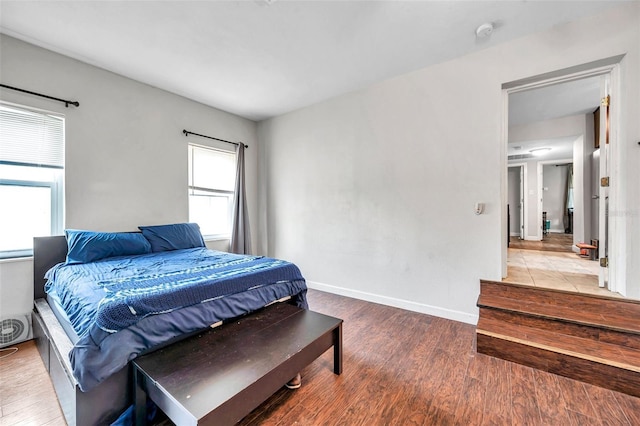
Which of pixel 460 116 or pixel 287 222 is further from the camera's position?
pixel 287 222

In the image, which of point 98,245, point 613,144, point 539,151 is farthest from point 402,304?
point 539,151

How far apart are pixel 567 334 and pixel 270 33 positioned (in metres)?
3.51

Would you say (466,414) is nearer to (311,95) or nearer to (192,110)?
(311,95)

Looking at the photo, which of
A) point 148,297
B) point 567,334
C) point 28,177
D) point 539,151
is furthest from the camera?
point 539,151

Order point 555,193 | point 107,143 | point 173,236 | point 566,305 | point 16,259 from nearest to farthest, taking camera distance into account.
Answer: point 566,305, point 16,259, point 107,143, point 173,236, point 555,193

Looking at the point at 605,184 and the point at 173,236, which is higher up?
the point at 605,184

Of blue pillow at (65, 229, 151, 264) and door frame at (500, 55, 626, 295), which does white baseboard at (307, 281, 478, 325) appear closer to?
door frame at (500, 55, 626, 295)

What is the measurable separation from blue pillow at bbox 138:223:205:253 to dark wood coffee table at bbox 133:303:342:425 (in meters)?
1.82

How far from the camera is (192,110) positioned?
146 inches

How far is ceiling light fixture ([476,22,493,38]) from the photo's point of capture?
220 centimetres

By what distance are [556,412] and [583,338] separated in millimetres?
788

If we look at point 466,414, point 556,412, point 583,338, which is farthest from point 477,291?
point 466,414

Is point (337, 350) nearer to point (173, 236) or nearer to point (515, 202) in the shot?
point (173, 236)

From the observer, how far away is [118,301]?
1369mm
